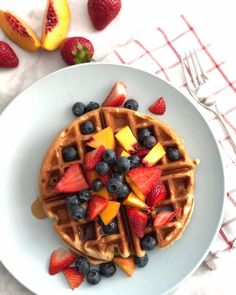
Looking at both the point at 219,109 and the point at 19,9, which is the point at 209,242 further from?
the point at 19,9

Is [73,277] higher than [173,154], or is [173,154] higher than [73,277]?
[173,154]

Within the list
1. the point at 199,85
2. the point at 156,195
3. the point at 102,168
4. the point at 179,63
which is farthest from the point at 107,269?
the point at 179,63

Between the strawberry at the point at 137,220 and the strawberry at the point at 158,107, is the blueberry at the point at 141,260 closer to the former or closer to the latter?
the strawberry at the point at 137,220

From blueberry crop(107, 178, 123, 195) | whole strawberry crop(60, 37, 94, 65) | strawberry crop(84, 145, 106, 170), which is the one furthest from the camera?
whole strawberry crop(60, 37, 94, 65)

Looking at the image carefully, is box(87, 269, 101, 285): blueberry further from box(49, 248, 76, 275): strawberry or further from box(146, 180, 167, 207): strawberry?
box(146, 180, 167, 207): strawberry

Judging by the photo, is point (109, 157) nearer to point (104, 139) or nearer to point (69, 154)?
point (104, 139)

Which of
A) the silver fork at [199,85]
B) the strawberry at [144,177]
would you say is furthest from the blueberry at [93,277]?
the silver fork at [199,85]

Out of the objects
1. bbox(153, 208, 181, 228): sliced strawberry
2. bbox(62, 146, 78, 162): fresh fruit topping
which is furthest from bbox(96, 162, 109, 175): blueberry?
bbox(153, 208, 181, 228): sliced strawberry
